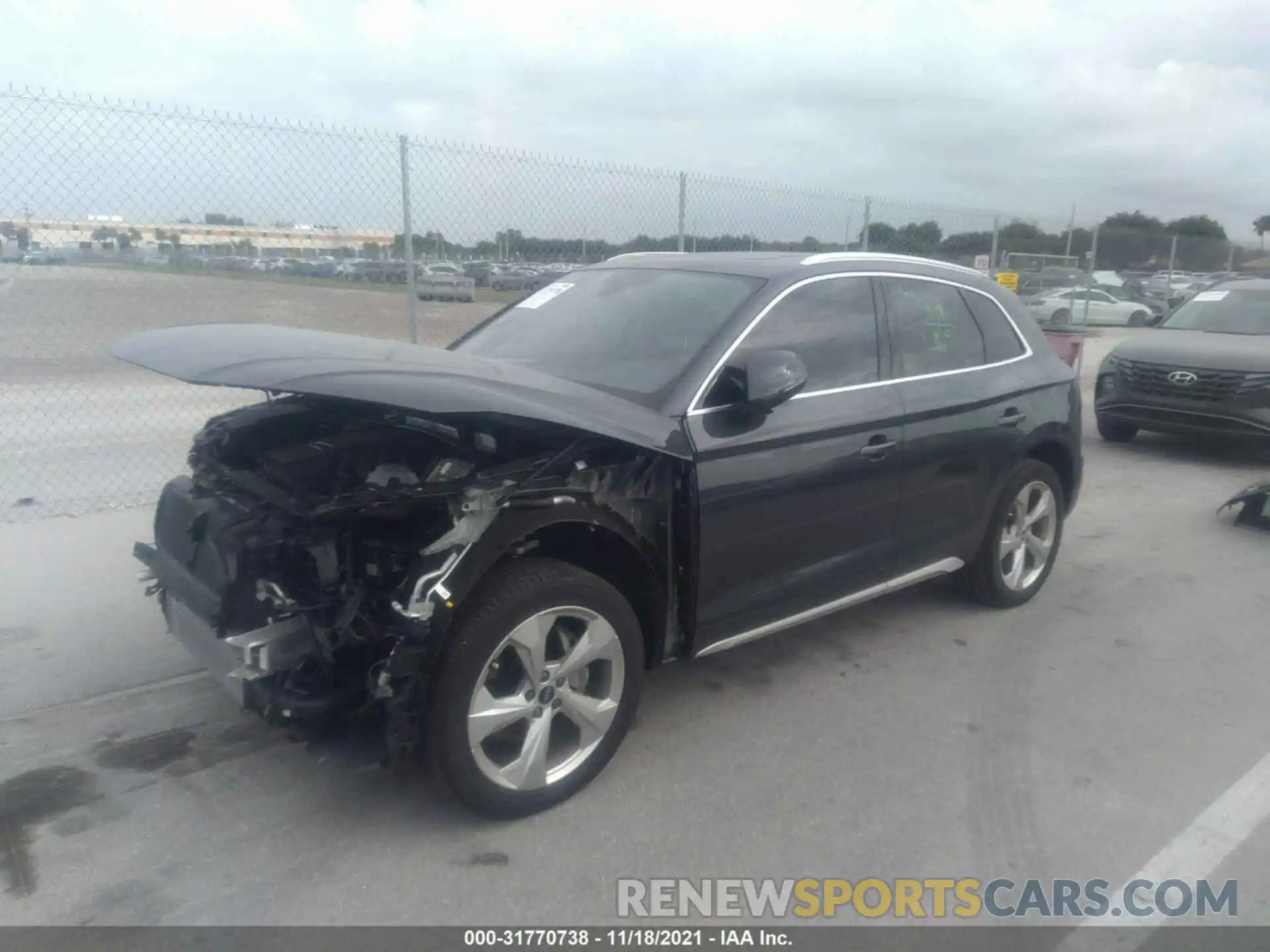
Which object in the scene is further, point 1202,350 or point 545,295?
point 1202,350

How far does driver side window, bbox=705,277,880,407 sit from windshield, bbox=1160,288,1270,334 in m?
7.40

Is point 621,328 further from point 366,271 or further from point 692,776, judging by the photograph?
point 366,271

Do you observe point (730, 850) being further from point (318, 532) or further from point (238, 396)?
point (238, 396)

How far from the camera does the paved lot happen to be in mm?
3059

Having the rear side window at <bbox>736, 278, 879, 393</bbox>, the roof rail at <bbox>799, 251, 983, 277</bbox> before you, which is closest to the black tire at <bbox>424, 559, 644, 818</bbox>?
the rear side window at <bbox>736, 278, 879, 393</bbox>

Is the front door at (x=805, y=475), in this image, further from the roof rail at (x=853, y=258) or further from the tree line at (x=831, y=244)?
the tree line at (x=831, y=244)

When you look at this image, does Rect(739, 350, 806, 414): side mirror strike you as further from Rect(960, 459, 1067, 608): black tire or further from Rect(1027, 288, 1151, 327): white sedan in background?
Rect(1027, 288, 1151, 327): white sedan in background

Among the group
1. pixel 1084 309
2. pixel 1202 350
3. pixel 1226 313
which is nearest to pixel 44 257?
pixel 1202 350

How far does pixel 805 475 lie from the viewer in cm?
396

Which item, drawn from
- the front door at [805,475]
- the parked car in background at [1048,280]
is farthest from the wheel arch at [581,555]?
the parked car in background at [1048,280]

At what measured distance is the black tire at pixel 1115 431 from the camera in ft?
33.5

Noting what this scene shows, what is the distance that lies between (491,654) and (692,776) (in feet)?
3.29

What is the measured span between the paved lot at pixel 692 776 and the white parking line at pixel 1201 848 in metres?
0.04

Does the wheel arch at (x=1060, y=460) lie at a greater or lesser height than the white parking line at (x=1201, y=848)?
greater
